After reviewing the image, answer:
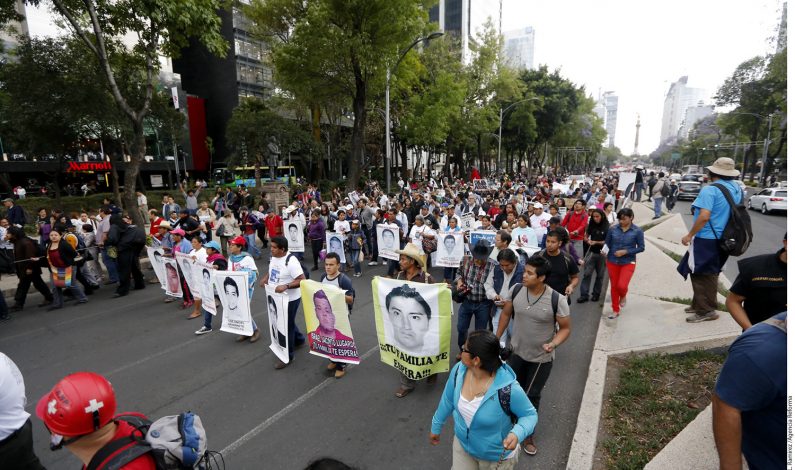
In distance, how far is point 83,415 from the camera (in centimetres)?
190

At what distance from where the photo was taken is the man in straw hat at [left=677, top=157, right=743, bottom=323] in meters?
5.14

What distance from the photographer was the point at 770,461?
75.2 inches

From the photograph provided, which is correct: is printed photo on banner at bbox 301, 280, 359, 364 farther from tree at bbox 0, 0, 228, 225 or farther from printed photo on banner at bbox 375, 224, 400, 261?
tree at bbox 0, 0, 228, 225

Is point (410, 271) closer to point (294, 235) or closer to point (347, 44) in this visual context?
point (294, 235)

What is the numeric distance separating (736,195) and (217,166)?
163ft

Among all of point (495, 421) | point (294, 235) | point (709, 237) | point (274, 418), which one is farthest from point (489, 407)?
point (294, 235)

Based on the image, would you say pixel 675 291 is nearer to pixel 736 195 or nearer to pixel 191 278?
pixel 736 195

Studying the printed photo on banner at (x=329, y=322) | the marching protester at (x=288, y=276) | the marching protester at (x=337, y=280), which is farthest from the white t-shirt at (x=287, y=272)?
the marching protester at (x=337, y=280)

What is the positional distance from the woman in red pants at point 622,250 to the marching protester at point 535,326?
11.4 ft


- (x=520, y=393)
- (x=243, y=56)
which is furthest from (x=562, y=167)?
(x=520, y=393)

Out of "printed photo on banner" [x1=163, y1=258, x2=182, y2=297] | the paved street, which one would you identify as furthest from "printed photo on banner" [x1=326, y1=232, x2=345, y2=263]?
"printed photo on banner" [x1=163, y1=258, x2=182, y2=297]

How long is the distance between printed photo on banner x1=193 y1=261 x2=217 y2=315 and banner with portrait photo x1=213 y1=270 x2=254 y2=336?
0.36 metres

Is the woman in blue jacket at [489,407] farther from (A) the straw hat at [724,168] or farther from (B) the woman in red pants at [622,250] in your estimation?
(B) the woman in red pants at [622,250]

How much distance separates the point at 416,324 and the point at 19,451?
3.47 metres
